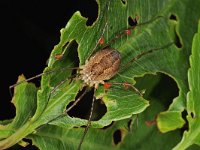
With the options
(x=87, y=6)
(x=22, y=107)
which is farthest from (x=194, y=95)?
(x=87, y=6)

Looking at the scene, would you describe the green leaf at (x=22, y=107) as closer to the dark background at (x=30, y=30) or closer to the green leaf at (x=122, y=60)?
the green leaf at (x=122, y=60)

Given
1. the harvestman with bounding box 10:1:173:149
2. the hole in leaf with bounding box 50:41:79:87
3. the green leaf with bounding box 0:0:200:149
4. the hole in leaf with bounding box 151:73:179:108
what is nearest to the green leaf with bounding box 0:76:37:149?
the green leaf with bounding box 0:0:200:149

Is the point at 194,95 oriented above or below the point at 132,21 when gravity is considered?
below

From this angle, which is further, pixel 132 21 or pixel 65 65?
pixel 132 21

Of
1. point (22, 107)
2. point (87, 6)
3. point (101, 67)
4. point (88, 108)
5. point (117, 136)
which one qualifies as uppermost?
point (87, 6)

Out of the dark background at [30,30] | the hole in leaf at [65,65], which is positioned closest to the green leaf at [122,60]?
the hole in leaf at [65,65]

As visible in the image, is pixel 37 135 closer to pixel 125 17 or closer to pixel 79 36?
pixel 79 36

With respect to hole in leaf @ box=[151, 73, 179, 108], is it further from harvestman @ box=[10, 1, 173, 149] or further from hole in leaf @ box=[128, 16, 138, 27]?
hole in leaf @ box=[128, 16, 138, 27]

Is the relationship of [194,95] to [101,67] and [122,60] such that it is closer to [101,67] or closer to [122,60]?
[122,60]
